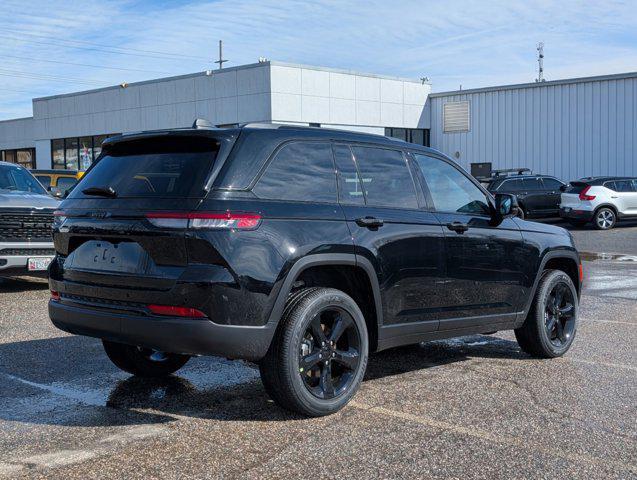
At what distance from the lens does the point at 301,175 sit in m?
5.32

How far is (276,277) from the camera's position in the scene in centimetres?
486

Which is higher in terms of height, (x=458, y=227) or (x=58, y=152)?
(x=58, y=152)

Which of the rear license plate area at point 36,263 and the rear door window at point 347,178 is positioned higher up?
the rear door window at point 347,178

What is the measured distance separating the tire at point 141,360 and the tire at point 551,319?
2.96 m

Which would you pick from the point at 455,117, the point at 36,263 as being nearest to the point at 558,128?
the point at 455,117

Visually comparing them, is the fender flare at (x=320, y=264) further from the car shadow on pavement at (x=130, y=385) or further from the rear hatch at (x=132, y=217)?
the car shadow on pavement at (x=130, y=385)

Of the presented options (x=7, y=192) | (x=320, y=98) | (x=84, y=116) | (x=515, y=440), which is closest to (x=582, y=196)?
(x=320, y=98)

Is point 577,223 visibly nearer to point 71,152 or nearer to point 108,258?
point 108,258

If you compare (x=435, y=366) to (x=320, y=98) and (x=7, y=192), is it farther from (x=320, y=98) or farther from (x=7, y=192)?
(x=320, y=98)

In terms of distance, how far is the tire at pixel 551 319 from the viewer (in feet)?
23.0

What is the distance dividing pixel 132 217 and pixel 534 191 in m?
24.2

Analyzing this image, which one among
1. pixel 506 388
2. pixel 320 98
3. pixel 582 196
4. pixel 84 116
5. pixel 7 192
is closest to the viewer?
pixel 506 388

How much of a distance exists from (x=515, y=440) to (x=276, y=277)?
167 cm

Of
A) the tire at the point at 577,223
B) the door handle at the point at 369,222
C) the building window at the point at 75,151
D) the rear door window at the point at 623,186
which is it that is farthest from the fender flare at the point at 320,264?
the building window at the point at 75,151
